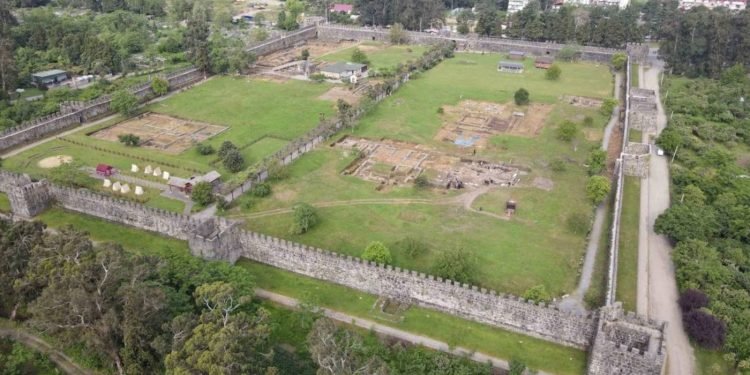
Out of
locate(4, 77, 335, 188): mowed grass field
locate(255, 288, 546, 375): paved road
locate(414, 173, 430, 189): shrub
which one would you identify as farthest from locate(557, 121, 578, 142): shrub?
locate(255, 288, 546, 375): paved road

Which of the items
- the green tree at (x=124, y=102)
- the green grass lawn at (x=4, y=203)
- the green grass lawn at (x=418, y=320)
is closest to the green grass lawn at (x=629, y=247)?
the green grass lawn at (x=418, y=320)

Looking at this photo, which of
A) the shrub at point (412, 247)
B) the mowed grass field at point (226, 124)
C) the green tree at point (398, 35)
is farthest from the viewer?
the green tree at point (398, 35)

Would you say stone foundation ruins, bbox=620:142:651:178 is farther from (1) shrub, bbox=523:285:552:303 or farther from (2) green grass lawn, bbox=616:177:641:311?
(1) shrub, bbox=523:285:552:303

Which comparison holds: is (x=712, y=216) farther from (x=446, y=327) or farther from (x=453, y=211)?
(x=446, y=327)

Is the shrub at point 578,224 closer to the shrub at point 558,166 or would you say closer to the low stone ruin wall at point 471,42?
the shrub at point 558,166

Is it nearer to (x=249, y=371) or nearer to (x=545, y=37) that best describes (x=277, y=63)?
(x=545, y=37)

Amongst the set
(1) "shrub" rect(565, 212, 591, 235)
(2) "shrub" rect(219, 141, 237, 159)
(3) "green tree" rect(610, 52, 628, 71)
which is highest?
(3) "green tree" rect(610, 52, 628, 71)
